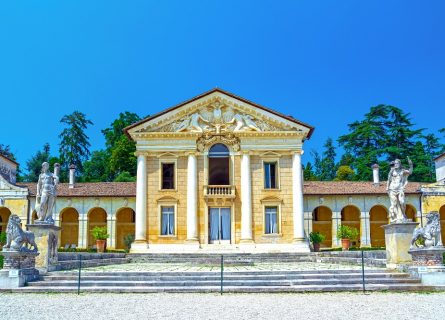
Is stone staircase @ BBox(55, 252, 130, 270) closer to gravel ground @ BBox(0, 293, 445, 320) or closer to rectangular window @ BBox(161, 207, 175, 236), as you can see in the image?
rectangular window @ BBox(161, 207, 175, 236)

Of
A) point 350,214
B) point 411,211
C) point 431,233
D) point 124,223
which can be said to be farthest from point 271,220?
point 431,233

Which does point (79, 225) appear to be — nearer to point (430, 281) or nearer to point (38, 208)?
point (38, 208)

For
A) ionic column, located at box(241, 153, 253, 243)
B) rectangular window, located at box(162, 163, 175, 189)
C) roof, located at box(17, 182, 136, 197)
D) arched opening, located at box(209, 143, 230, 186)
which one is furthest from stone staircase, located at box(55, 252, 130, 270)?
roof, located at box(17, 182, 136, 197)

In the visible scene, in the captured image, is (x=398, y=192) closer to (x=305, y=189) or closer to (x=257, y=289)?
(x=257, y=289)

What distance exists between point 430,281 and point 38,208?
13411 millimetres

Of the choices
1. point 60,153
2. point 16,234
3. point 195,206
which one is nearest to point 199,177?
point 195,206

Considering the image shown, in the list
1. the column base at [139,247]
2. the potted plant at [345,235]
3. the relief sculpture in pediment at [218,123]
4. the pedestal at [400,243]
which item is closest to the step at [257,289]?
the pedestal at [400,243]

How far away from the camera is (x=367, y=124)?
63.7 meters

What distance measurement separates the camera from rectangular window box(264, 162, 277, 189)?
3150 cm

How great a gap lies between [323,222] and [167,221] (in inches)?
616

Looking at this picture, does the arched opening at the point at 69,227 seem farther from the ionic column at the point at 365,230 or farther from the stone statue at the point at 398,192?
the stone statue at the point at 398,192

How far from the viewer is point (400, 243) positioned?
16953 millimetres

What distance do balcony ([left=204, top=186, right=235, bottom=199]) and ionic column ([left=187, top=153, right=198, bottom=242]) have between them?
749 mm

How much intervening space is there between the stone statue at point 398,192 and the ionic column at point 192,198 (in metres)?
15.2
